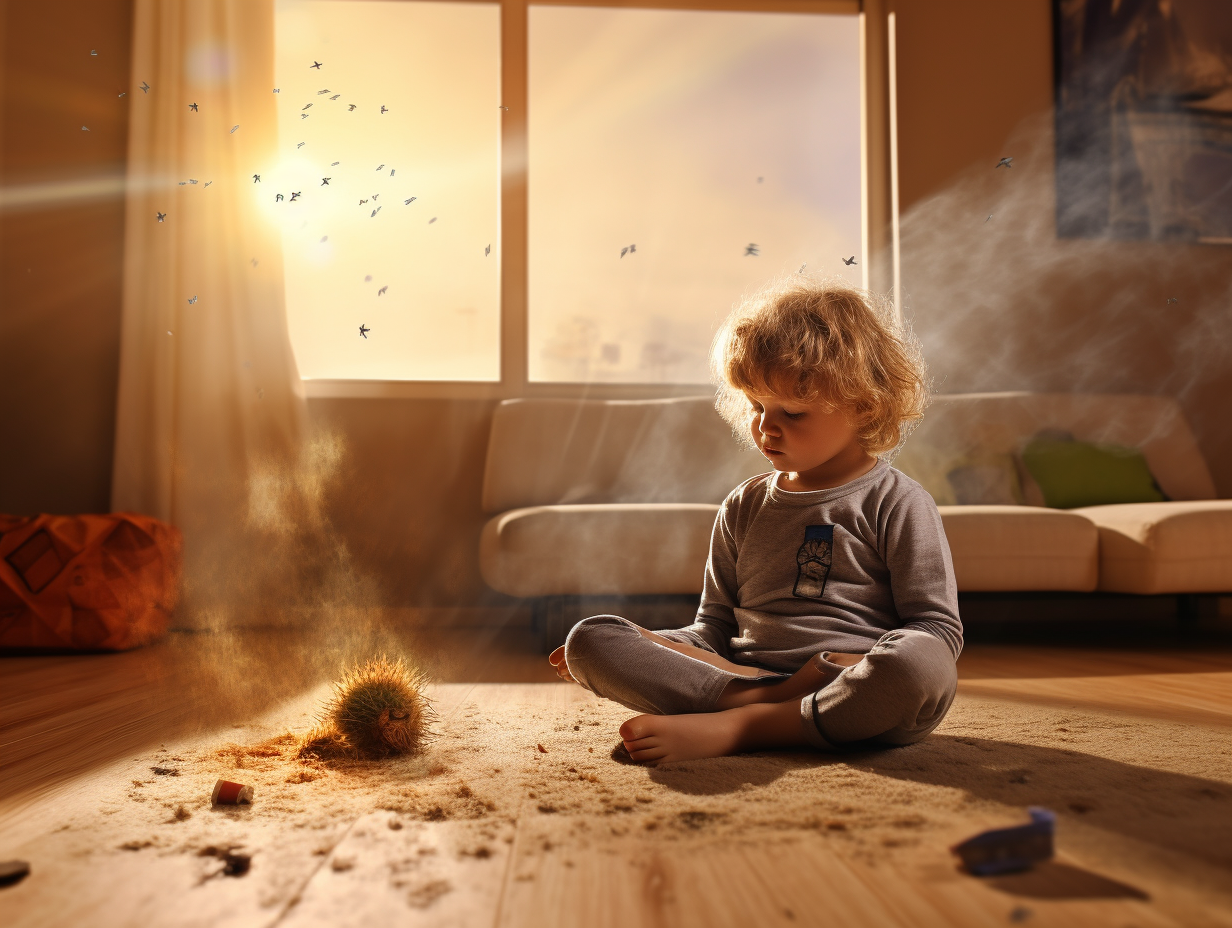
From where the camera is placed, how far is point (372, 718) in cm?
105

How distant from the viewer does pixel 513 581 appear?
2.11m

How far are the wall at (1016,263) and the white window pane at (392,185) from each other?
1514mm

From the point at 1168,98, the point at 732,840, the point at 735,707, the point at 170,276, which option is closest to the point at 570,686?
the point at 735,707

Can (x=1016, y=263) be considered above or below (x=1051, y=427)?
above

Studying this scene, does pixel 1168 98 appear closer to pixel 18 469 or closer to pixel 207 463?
pixel 207 463

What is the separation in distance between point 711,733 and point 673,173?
2.51 meters

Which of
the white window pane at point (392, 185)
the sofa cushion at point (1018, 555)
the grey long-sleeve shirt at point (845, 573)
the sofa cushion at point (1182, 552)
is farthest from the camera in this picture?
the white window pane at point (392, 185)

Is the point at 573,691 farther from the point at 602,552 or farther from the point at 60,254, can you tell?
the point at 60,254

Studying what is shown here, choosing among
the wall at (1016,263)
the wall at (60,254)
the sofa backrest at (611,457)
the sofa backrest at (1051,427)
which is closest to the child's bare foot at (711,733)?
the sofa backrest at (611,457)

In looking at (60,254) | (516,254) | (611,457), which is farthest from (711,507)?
(60,254)

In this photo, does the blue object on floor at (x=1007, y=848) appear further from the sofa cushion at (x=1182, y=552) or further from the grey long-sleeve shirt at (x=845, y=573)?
the sofa cushion at (x=1182, y=552)

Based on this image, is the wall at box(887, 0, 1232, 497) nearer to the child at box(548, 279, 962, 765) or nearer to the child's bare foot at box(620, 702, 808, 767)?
the child at box(548, 279, 962, 765)

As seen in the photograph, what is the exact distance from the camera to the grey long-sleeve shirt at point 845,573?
112 cm

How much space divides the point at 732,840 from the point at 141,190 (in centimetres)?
284
